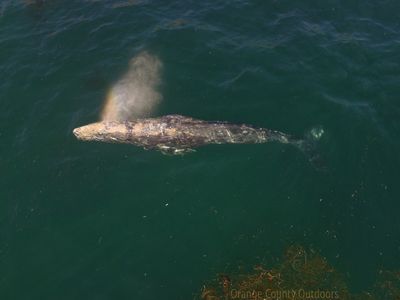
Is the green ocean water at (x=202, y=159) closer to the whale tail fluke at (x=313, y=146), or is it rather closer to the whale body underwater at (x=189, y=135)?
the whale tail fluke at (x=313, y=146)

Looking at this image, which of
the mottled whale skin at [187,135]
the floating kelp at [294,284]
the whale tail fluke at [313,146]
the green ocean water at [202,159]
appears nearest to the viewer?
the floating kelp at [294,284]

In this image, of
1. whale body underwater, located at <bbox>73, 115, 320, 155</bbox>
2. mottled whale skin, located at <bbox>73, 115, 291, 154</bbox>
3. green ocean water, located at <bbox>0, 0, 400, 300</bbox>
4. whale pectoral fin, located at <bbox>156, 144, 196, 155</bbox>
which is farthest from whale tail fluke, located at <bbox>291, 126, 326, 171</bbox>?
whale pectoral fin, located at <bbox>156, 144, 196, 155</bbox>

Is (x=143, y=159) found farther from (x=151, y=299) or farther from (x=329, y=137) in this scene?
(x=329, y=137)

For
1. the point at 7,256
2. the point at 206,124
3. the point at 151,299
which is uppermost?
the point at 206,124

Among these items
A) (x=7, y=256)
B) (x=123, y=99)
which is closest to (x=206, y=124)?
(x=123, y=99)

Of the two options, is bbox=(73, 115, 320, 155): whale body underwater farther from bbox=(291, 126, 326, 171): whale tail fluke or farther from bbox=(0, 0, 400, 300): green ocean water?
bbox=(0, 0, 400, 300): green ocean water

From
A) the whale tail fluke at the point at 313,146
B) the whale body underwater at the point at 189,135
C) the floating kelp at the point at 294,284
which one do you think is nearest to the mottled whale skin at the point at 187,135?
the whale body underwater at the point at 189,135

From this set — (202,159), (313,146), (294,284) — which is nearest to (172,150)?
(202,159)
